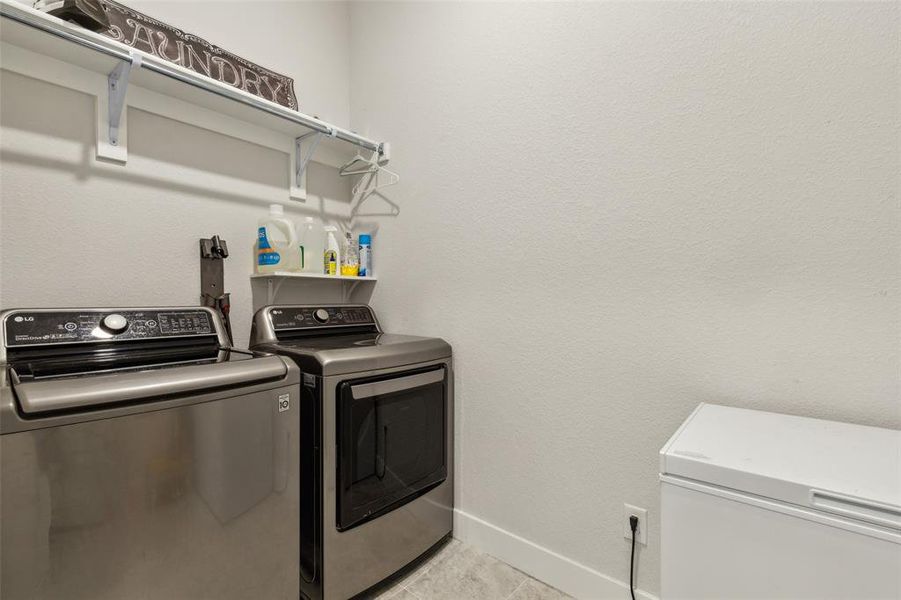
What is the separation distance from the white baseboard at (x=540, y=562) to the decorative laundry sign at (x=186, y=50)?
207cm

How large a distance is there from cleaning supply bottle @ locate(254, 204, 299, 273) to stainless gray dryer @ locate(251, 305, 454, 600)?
0.20 meters

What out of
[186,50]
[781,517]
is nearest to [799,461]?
[781,517]

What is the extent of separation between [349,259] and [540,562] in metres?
1.61

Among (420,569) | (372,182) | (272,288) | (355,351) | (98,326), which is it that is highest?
(372,182)

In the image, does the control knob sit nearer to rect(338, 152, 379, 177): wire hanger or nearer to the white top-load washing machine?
the white top-load washing machine

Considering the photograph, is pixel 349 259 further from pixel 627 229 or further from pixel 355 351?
pixel 627 229

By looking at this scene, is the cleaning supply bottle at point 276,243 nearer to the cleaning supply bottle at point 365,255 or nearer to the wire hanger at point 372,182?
the cleaning supply bottle at point 365,255

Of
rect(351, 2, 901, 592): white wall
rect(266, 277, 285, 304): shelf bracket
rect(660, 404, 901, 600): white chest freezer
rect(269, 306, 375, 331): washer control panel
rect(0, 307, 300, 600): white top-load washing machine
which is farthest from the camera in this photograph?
rect(266, 277, 285, 304): shelf bracket

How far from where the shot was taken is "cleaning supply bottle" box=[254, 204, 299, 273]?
1844 millimetres

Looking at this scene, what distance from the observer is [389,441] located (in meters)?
1.61

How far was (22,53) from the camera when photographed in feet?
4.34

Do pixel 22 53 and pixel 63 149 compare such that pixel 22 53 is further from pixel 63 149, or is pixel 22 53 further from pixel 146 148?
pixel 146 148

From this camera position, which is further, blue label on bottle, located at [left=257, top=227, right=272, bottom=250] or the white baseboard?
blue label on bottle, located at [left=257, top=227, right=272, bottom=250]

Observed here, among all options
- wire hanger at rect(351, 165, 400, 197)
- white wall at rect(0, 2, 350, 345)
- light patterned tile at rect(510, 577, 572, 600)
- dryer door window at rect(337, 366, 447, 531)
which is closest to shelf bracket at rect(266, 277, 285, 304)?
white wall at rect(0, 2, 350, 345)
